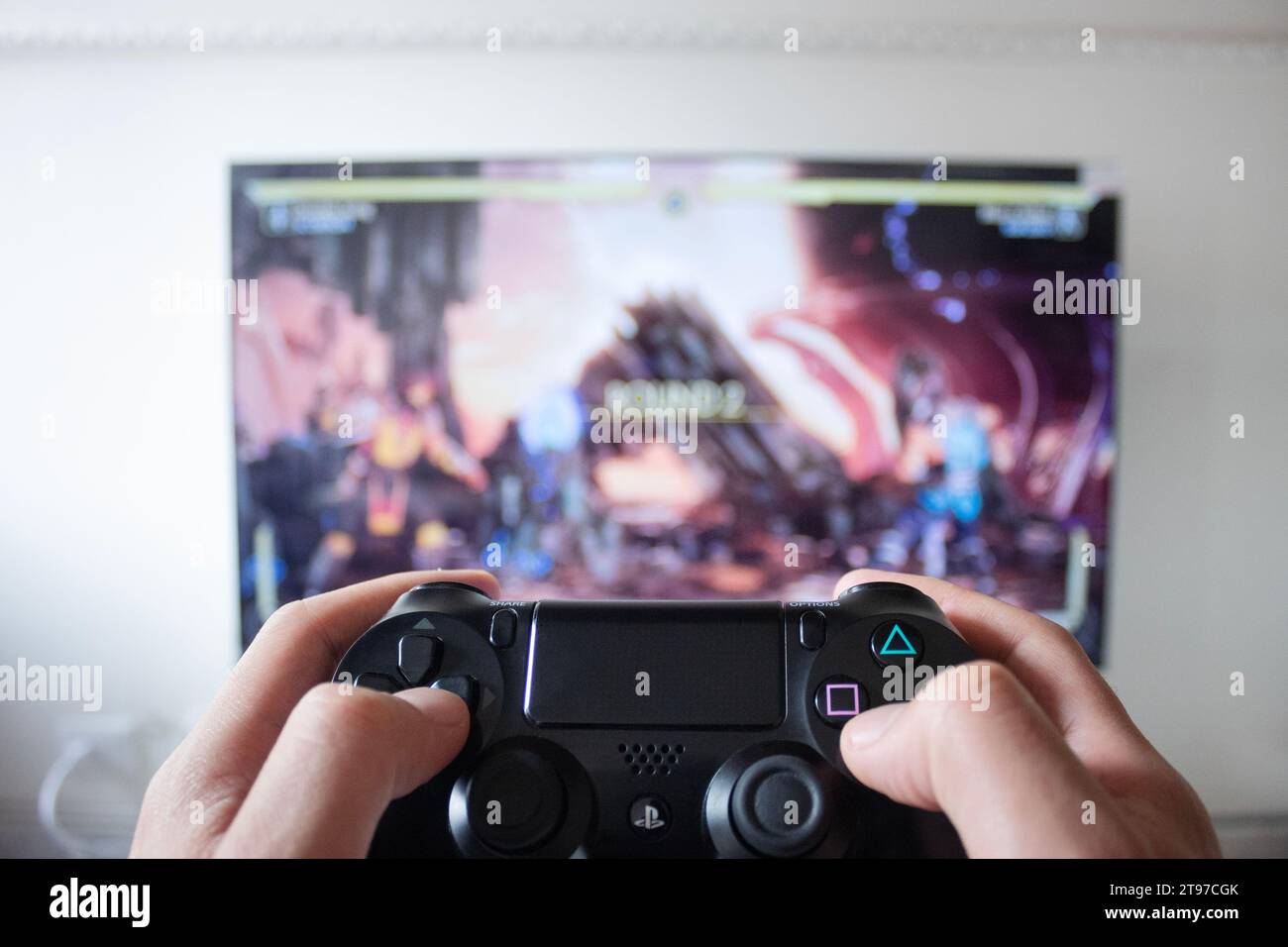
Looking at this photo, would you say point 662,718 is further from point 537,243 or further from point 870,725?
point 537,243

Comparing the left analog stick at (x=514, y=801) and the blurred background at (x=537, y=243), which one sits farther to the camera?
the blurred background at (x=537, y=243)

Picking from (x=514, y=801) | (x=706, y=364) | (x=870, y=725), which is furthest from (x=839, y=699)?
(x=706, y=364)

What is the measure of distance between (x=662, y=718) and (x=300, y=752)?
13cm

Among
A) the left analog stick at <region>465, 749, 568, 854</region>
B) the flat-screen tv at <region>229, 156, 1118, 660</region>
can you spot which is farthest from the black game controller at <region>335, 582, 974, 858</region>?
the flat-screen tv at <region>229, 156, 1118, 660</region>

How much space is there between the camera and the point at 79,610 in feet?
3.20

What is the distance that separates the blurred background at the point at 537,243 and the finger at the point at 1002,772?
781 millimetres

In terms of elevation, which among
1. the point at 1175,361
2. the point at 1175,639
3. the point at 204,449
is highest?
the point at 1175,361

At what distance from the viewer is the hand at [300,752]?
21cm

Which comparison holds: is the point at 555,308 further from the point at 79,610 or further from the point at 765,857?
the point at 765,857

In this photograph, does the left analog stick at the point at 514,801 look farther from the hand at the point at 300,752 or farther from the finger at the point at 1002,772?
the finger at the point at 1002,772

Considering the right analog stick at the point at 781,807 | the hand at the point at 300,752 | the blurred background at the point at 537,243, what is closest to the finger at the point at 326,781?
the hand at the point at 300,752

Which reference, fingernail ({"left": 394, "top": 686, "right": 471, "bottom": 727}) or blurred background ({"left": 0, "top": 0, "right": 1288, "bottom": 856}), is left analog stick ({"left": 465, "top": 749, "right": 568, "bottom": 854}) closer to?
fingernail ({"left": 394, "top": 686, "right": 471, "bottom": 727})

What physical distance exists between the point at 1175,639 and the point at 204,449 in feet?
4.26

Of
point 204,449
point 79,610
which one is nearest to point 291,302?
point 204,449
